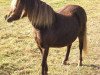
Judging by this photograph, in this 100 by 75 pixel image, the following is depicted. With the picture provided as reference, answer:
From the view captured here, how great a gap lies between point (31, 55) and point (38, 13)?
7.14 feet

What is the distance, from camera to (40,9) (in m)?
5.51

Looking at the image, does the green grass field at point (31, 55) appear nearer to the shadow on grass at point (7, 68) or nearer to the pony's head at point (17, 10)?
the shadow on grass at point (7, 68)

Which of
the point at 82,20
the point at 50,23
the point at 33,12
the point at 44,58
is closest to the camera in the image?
the point at 33,12

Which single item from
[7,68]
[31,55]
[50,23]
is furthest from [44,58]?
[31,55]

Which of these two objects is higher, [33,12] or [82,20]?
[33,12]

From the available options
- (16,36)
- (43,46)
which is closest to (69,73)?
(43,46)

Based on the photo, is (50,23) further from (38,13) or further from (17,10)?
(17,10)

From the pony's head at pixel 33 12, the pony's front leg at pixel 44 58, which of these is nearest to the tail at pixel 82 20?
the pony's head at pixel 33 12

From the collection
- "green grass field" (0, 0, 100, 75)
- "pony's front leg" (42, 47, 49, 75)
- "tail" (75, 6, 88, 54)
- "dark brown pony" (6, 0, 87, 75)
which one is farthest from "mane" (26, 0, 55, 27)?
"green grass field" (0, 0, 100, 75)

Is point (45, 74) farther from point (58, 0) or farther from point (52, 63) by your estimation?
point (58, 0)

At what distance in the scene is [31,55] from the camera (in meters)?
7.50

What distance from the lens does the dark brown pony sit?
543 centimetres

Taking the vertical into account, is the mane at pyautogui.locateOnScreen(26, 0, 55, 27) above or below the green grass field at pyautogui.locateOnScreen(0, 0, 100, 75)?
above

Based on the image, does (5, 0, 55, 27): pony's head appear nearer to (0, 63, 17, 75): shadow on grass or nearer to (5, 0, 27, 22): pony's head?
(5, 0, 27, 22): pony's head
